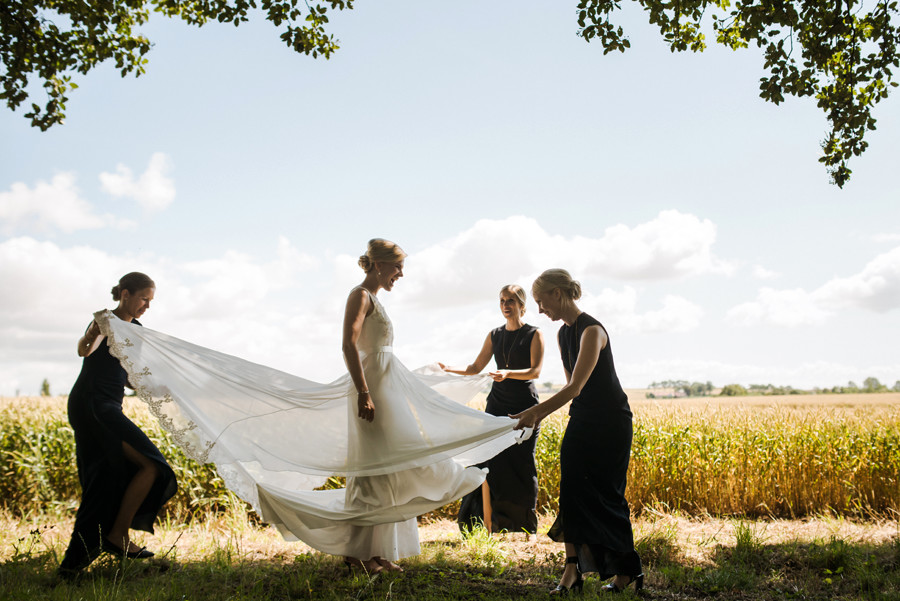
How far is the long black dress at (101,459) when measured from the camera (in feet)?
16.3

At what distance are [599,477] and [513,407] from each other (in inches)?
75.6

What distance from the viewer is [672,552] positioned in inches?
237

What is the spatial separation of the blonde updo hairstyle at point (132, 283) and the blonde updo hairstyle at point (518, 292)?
342cm

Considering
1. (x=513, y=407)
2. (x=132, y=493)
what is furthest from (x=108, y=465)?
(x=513, y=407)

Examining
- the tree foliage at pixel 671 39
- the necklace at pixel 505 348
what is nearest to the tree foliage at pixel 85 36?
the tree foliage at pixel 671 39

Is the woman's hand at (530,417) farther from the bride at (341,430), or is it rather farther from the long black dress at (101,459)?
the long black dress at (101,459)

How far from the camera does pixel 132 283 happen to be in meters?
5.17

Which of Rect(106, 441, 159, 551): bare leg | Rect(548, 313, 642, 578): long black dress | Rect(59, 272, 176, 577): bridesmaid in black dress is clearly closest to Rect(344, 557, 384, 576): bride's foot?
Rect(548, 313, 642, 578): long black dress

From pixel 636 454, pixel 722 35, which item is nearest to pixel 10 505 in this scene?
pixel 636 454

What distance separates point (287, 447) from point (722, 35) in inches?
282

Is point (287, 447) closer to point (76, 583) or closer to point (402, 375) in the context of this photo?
point (402, 375)

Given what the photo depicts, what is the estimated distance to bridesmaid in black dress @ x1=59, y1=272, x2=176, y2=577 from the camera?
16.3 ft

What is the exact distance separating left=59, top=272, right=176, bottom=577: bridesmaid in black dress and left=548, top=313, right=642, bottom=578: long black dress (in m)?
3.33

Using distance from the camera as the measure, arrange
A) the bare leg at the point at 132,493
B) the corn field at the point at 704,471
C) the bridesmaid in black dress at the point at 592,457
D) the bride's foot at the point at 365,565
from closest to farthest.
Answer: the bridesmaid in black dress at the point at 592,457 < the bride's foot at the point at 365,565 < the bare leg at the point at 132,493 < the corn field at the point at 704,471
